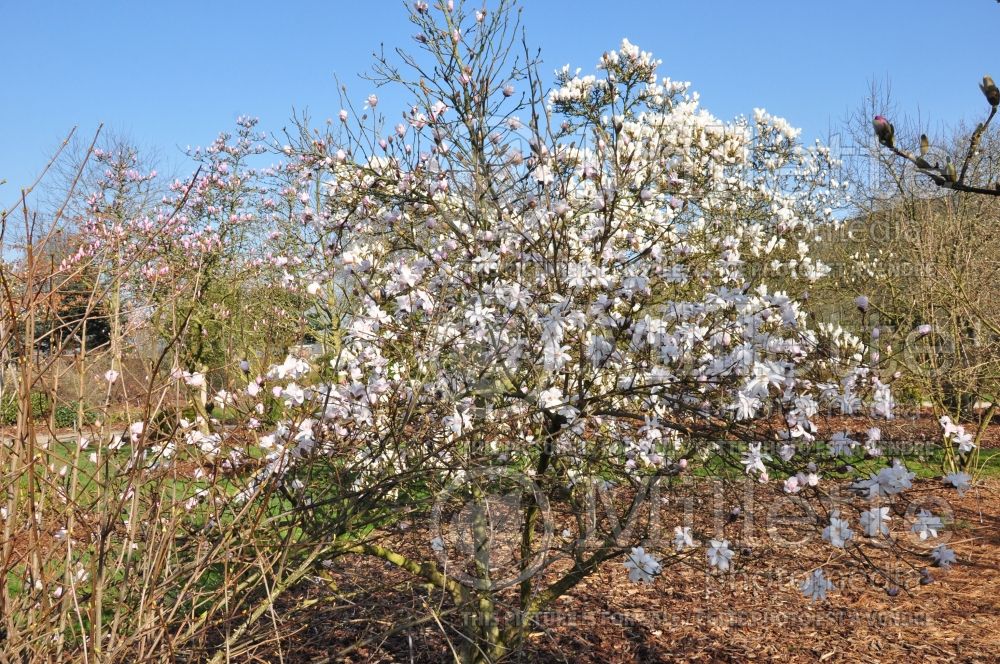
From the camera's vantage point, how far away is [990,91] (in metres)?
1.52

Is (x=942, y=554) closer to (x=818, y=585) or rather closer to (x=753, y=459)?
(x=818, y=585)

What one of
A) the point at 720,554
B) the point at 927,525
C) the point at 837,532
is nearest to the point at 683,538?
the point at 720,554

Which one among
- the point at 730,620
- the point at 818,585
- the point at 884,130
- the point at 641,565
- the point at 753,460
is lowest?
the point at 730,620

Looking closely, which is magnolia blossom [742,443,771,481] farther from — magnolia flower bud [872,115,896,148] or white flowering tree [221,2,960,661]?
magnolia flower bud [872,115,896,148]

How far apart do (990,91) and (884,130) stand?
198 millimetres

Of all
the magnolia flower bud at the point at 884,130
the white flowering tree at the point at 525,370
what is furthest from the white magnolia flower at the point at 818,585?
the magnolia flower bud at the point at 884,130

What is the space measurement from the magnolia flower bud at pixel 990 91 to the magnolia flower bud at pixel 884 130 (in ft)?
0.57

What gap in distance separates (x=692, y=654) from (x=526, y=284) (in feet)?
8.18

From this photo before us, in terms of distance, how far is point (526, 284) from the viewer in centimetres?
369

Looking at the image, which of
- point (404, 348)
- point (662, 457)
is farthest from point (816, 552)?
point (404, 348)

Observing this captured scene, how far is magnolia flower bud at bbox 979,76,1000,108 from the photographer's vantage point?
151cm

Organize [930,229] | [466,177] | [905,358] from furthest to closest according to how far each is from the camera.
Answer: [905,358] → [930,229] → [466,177]

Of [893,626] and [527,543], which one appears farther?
[893,626]

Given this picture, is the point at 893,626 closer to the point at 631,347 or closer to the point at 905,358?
the point at 631,347
